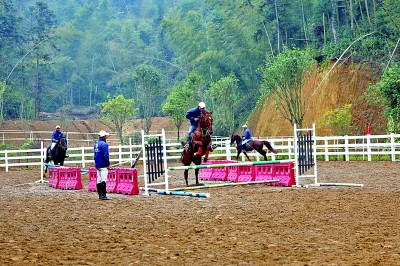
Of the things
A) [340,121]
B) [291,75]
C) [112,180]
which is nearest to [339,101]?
[291,75]

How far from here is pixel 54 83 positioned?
329ft

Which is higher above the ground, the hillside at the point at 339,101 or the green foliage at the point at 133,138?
the hillside at the point at 339,101

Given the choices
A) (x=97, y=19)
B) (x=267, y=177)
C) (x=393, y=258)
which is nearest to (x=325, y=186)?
(x=267, y=177)

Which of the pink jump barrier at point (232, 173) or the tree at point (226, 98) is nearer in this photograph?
the pink jump barrier at point (232, 173)

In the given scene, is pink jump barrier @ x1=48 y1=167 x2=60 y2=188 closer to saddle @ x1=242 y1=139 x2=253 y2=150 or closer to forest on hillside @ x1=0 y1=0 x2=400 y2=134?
saddle @ x1=242 y1=139 x2=253 y2=150

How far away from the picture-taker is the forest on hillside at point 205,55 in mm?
49219

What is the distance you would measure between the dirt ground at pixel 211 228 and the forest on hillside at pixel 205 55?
23816 millimetres

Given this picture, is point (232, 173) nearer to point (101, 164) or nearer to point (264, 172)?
point (264, 172)

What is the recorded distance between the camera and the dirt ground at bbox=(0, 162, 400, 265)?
9188mm

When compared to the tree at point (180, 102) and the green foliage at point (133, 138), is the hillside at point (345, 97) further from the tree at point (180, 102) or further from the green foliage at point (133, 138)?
the green foliage at point (133, 138)

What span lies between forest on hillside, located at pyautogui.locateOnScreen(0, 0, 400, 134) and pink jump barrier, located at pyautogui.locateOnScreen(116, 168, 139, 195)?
72.7 ft

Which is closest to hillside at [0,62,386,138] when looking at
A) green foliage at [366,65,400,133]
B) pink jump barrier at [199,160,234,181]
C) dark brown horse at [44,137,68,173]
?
green foliage at [366,65,400,133]

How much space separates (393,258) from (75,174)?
593 inches

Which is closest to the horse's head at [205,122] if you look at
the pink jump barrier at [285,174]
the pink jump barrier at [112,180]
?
the pink jump barrier at [285,174]
